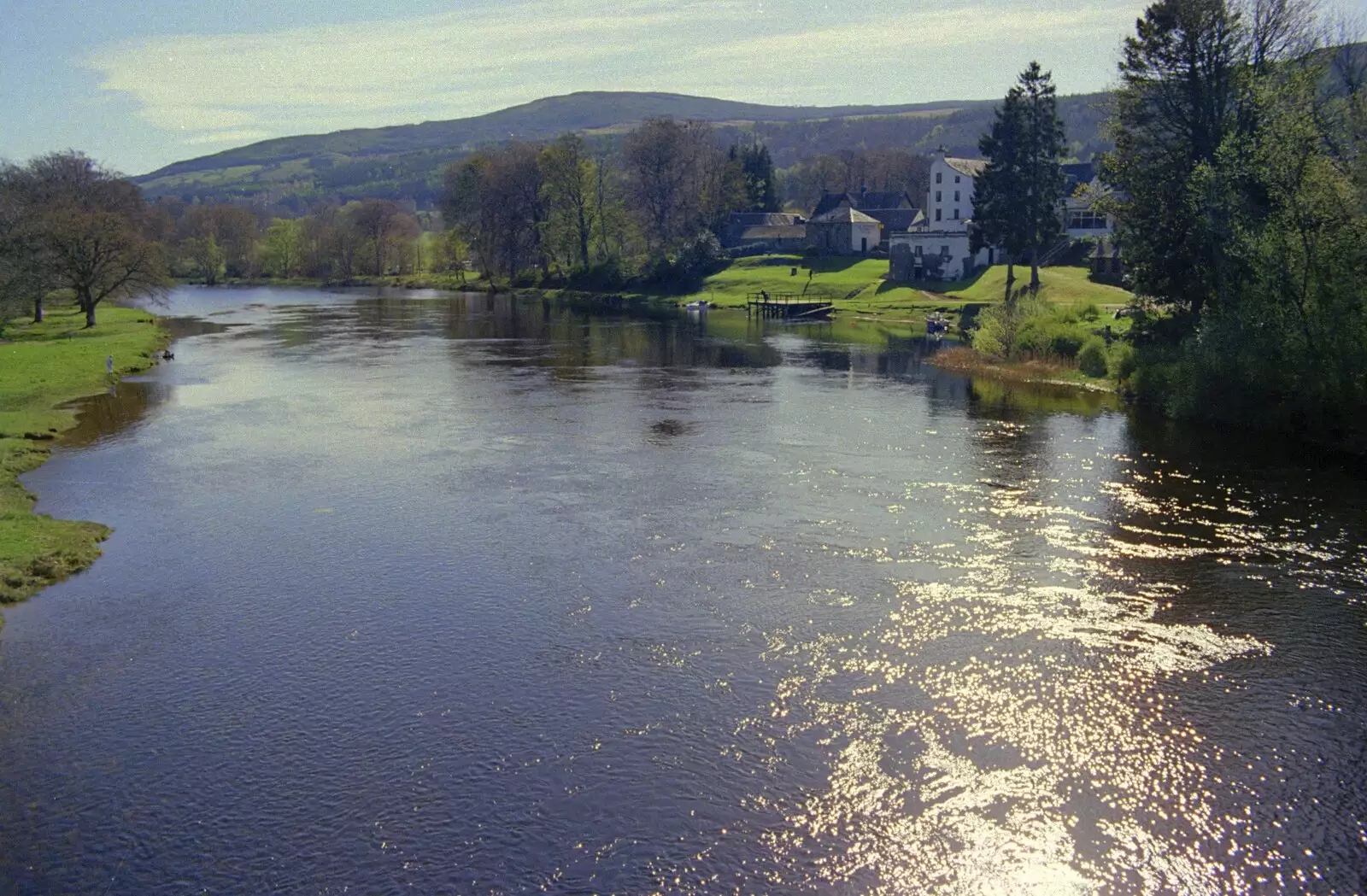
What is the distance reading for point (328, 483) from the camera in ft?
118

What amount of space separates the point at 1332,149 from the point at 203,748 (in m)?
46.8

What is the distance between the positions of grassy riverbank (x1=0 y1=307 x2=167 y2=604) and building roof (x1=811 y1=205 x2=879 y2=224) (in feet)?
248

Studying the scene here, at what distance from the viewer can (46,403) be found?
Answer: 48.6 m

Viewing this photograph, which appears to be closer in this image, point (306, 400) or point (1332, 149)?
point (1332, 149)

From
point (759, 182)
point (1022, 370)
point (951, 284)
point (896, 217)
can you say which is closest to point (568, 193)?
point (759, 182)

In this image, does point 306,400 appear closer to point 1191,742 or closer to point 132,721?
point 132,721

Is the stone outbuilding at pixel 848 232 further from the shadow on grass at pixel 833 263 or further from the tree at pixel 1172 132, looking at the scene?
the tree at pixel 1172 132

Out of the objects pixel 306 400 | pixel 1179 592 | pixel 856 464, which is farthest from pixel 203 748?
pixel 306 400

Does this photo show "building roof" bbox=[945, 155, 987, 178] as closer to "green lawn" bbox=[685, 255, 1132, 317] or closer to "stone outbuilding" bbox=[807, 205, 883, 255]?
"stone outbuilding" bbox=[807, 205, 883, 255]

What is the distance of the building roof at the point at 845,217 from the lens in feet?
424

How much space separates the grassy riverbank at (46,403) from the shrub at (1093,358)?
46.2m

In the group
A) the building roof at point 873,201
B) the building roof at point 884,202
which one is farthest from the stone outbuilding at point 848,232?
the building roof at point 884,202

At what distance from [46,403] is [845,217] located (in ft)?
321

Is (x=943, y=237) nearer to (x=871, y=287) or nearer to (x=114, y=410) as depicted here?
(x=871, y=287)
